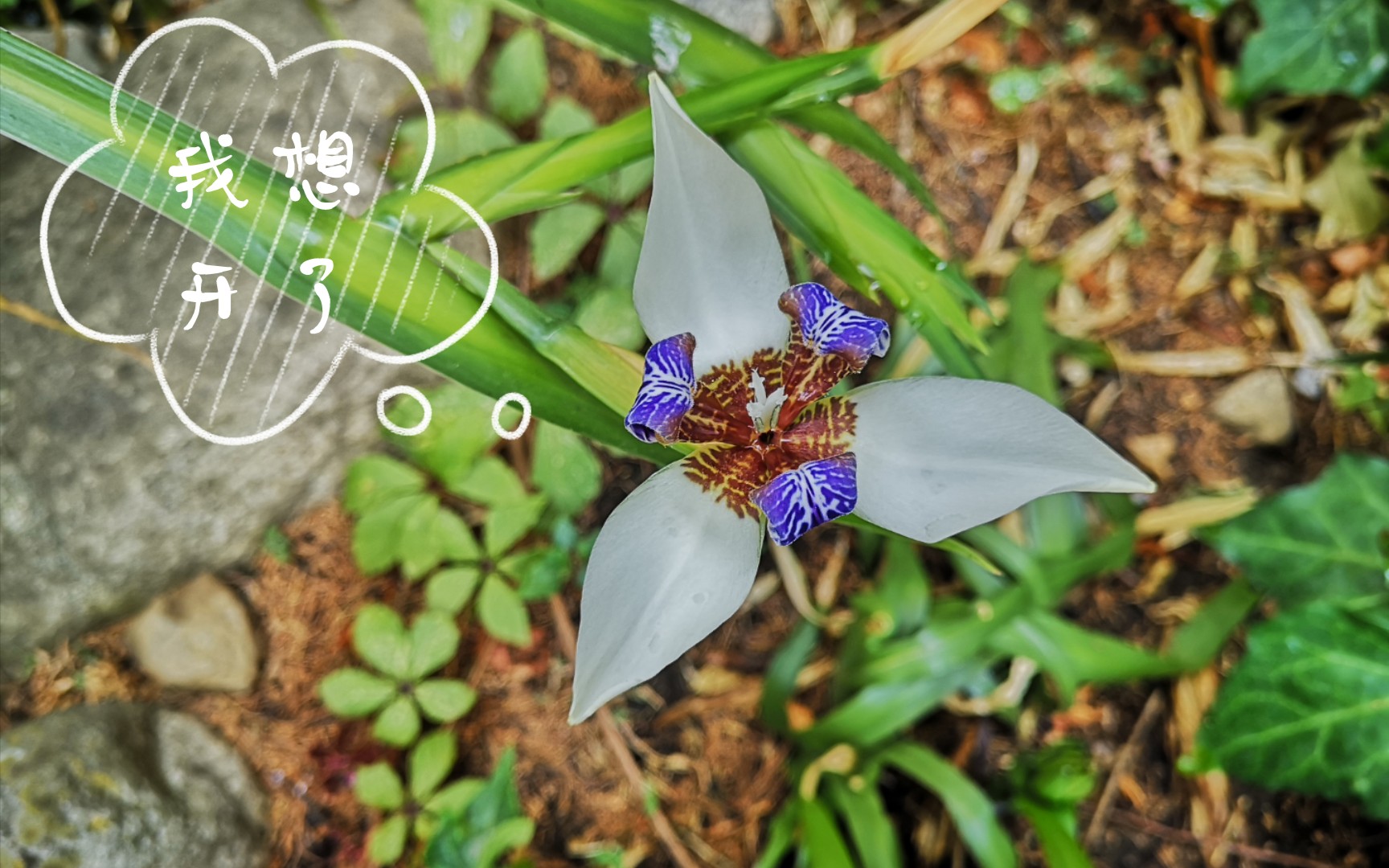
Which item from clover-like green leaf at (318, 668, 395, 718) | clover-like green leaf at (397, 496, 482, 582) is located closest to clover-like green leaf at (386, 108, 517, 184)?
clover-like green leaf at (397, 496, 482, 582)

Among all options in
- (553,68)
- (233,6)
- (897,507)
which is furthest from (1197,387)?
(233,6)

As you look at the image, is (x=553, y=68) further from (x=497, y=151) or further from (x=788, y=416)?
(x=788, y=416)

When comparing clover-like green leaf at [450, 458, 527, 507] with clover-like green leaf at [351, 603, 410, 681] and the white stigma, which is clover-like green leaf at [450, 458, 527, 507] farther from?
the white stigma

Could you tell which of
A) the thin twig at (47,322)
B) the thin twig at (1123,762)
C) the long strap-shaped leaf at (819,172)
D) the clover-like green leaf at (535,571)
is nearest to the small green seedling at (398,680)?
the clover-like green leaf at (535,571)

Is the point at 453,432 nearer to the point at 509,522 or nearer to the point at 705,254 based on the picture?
the point at 509,522

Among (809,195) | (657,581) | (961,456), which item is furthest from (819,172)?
(657,581)

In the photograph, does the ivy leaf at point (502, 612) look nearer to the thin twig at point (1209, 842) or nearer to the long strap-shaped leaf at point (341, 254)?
the long strap-shaped leaf at point (341, 254)

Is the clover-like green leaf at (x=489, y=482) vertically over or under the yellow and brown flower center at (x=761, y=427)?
under

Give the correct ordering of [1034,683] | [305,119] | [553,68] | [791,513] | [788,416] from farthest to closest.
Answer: [553,68], [1034,683], [305,119], [788,416], [791,513]
